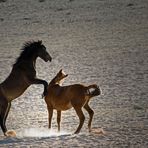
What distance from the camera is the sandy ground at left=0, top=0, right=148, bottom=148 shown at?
38.2ft

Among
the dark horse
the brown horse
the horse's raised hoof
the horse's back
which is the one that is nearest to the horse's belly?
the brown horse

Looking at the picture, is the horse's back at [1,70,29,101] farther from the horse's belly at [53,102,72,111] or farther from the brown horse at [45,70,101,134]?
the horse's belly at [53,102,72,111]

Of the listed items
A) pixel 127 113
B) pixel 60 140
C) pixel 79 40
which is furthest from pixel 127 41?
pixel 60 140

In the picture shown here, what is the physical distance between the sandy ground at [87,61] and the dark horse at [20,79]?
525 millimetres

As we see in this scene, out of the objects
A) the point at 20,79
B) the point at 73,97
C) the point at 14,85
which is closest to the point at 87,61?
the point at 20,79

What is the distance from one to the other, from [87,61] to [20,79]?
10573mm

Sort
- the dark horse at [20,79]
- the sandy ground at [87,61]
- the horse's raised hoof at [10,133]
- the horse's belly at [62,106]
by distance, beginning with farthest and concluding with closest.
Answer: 1. the dark horse at [20,79]
2. the horse's raised hoof at [10,133]
3. the horse's belly at [62,106]
4. the sandy ground at [87,61]

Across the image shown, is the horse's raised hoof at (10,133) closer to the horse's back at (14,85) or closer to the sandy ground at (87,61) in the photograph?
the sandy ground at (87,61)

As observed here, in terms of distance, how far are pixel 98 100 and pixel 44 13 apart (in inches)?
1039

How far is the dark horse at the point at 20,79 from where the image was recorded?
42.4ft

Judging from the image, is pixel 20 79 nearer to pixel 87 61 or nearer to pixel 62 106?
pixel 62 106

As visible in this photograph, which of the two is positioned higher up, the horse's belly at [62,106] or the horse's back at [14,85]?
the horse's back at [14,85]

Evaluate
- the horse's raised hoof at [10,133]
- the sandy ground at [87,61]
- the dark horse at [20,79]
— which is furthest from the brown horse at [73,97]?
the horse's raised hoof at [10,133]

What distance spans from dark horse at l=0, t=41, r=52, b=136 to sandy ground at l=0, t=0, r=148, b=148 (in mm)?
525
